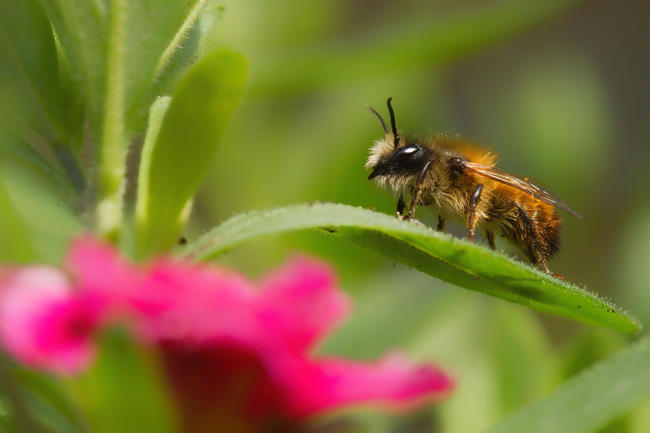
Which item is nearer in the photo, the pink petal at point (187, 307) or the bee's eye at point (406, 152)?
the pink petal at point (187, 307)

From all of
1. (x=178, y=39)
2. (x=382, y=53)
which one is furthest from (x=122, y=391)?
(x=382, y=53)

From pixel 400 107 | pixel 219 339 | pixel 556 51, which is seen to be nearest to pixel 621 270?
pixel 400 107

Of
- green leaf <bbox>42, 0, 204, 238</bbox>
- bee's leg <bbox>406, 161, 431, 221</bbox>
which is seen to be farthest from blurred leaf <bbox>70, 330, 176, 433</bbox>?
bee's leg <bbox>406, 161, 431, 221</bbox>

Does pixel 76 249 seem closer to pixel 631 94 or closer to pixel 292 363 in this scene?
pixel 292 363

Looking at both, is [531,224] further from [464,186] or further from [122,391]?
[122,391]

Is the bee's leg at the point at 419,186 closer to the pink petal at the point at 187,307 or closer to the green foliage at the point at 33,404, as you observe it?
the green foliage at the point at 33,404

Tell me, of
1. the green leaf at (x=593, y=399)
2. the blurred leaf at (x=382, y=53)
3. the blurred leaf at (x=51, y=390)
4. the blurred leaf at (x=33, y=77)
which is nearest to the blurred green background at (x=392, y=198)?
the blurred leaf at (x=382, y=53)

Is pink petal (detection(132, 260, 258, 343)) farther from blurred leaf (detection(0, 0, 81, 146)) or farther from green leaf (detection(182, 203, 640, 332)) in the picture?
blurred leaf (detection(0, 0, 81, 146))
